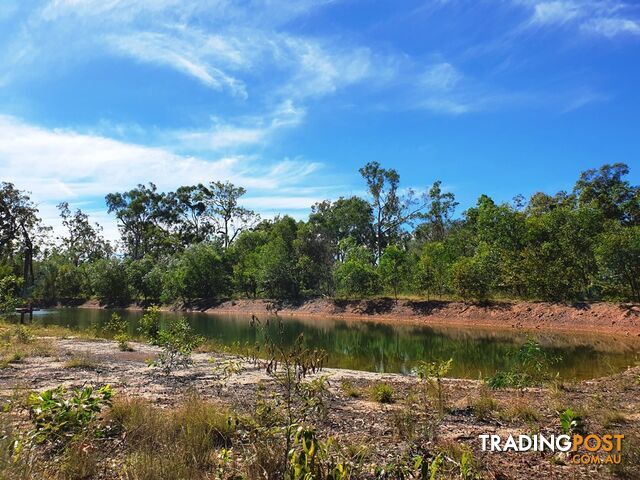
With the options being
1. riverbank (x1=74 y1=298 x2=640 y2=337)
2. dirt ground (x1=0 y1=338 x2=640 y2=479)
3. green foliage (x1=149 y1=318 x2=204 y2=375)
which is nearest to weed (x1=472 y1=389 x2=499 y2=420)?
dirt ground (x1=0 y1=338 x2=640 y2=479)

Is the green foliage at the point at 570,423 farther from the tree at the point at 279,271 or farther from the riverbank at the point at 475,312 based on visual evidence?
the tree at the point at 279,271

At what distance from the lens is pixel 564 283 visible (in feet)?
101

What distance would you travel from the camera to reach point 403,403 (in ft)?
25.2

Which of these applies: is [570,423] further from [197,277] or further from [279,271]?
[197,277]

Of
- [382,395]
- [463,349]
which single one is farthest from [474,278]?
[382,395]

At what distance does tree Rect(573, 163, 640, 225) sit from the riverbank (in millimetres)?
11069

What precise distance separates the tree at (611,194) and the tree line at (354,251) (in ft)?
0.34

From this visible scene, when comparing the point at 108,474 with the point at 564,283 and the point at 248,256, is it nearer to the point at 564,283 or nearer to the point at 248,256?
the point at 564,283

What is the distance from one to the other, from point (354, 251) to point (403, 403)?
40.7 m

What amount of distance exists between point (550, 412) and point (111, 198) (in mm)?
81703

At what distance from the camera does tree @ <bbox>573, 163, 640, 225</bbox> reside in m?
38.4

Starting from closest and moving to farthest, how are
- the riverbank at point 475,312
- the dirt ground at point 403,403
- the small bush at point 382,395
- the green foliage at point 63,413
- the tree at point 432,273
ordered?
the green foliage at point 63,413, the dirt ground at point 403,403, the small bush at point 382,395, the riverbank at point 475,312, the tree at point 432,273

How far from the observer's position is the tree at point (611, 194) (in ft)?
126

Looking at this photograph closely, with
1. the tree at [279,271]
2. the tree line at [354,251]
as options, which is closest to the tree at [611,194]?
the tree line at [354,251]
